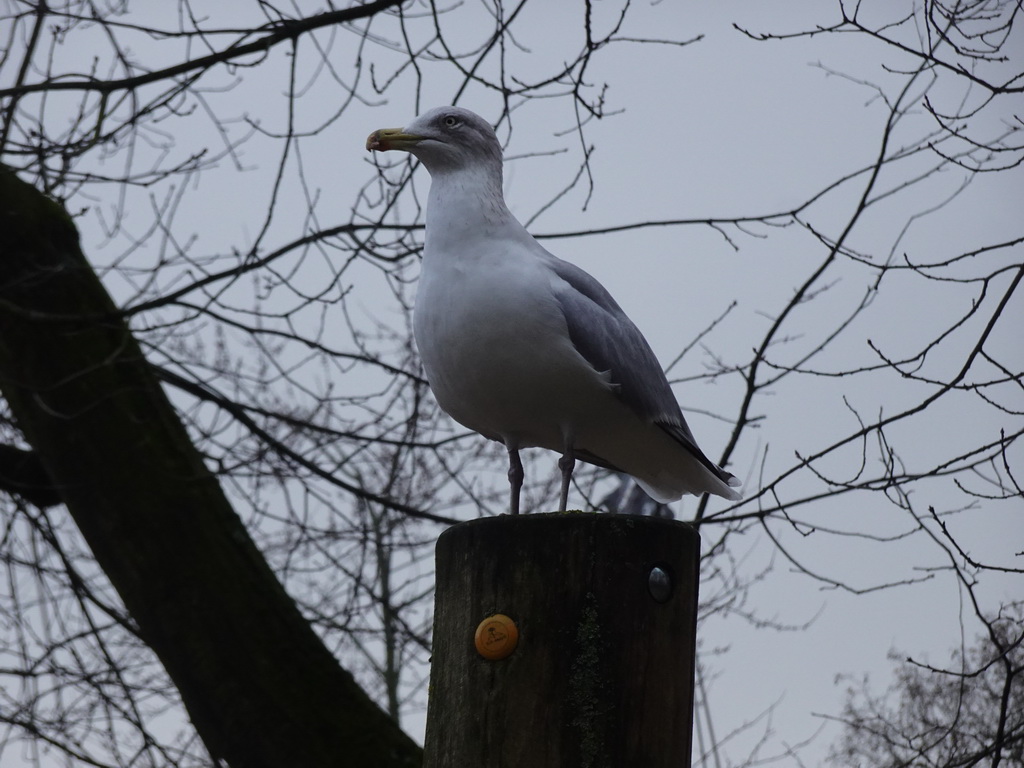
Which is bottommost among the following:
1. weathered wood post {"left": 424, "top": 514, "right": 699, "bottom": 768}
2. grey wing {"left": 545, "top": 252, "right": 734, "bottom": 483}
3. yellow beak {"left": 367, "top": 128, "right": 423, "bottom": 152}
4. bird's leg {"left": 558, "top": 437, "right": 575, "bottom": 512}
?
weathered wood post {"left": 424, "top": 514, "right": 699, "bottom": 768}

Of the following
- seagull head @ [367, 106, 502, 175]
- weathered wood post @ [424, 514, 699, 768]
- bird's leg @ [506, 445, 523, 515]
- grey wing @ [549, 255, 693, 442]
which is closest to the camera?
weathered wood post @ [424, 514, 699, 768]

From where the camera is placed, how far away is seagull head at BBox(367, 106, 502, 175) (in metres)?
3.33

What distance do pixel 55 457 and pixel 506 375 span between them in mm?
2268

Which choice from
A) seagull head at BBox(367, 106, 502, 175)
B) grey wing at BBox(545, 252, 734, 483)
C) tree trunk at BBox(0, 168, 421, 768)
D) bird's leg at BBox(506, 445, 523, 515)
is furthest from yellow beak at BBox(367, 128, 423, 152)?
tree trunk at BBox(0, 168, 421, 768)

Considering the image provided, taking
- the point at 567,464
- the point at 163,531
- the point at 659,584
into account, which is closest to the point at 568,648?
the point at 659,584

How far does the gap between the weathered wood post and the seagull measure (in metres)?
0.56

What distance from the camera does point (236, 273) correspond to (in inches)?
182

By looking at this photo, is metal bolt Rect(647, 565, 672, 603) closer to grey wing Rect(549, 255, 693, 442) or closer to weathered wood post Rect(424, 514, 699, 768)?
weathered wood post Rect(424, 514, 699, 768)

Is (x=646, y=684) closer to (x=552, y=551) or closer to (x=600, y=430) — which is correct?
(x=552, y=551)

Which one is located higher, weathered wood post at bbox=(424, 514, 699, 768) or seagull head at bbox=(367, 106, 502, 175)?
seagull head at bbox=(367, 106, 502, 175)

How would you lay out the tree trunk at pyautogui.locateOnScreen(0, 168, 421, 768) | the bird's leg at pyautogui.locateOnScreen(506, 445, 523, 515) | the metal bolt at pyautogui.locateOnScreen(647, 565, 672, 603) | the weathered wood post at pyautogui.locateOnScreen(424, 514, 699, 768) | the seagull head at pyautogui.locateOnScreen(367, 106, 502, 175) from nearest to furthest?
the weathered wood post at pyautogui.locateOnScreen(424, 514, 699, 768), the metal bolt at pyautogui.locateOnScreen(647, 565, 672, 603), the bird's leg at pyautogui.locateOnScreen(506, 445, 523, 515), the seagull head at pyautogui.locateOnScreen(367, 106, 502, 175), the tree trunk at pyautogui.locateOnScreen(0, 168, 421, 768)

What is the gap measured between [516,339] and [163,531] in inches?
80.1

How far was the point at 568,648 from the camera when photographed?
2334 millimetres

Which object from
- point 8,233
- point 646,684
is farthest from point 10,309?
point 646,684
